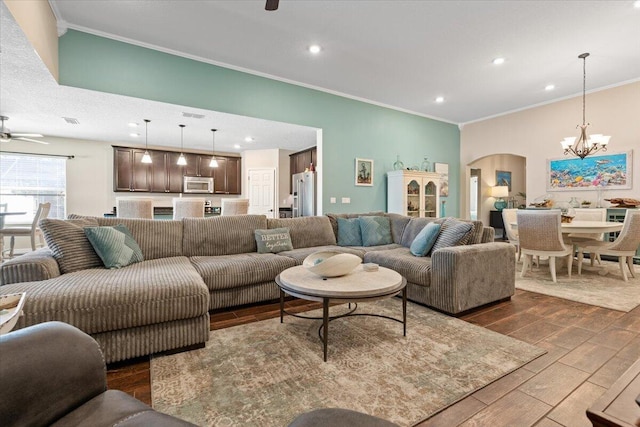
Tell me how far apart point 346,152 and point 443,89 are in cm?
197

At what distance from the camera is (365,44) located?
3.61 m

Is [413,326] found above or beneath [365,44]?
beneath

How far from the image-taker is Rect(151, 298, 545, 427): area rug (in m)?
1.44

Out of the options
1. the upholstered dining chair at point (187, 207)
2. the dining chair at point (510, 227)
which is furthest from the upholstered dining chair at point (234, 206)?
the dining chair at point (510, 227)

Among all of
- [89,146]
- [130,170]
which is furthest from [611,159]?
[89,146]

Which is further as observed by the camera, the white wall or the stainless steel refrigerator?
the stainless steel refrigerator

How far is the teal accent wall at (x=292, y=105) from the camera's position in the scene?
3441mm

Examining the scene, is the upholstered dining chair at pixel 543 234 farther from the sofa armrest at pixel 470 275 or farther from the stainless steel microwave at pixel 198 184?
the stainless steel microwave at pixel 198 184

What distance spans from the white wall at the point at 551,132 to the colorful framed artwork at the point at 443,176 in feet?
1.90

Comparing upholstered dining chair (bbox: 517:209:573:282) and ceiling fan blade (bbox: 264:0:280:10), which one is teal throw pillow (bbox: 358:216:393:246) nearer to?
upholstered dining chair (bbox: 517:209:573:282)

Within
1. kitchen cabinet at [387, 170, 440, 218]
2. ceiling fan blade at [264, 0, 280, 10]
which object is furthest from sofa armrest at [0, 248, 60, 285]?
kitchen cabinet at [387, 170, 440, 218]

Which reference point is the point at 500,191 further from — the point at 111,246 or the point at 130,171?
the point at 130,171

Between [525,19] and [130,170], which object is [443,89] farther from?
[130,170]

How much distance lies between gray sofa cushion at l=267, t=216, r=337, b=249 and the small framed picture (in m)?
1.84
